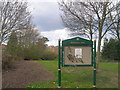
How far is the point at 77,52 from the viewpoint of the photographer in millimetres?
7012

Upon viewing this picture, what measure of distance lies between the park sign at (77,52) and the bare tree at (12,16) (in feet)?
30.7

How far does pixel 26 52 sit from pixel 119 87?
69.0 feet

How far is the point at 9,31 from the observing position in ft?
51.8

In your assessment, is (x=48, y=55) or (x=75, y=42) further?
(x=48, y=55)

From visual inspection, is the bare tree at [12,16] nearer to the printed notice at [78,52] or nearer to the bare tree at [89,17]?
the bare tree at [89,17]

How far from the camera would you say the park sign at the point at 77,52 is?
6910 millimetres

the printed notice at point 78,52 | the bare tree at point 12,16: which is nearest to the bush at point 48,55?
the bare tree at point 12,16

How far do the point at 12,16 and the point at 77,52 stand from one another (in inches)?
388

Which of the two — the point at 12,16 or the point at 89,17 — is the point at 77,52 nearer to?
the point at 89,17

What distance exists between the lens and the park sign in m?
6.91

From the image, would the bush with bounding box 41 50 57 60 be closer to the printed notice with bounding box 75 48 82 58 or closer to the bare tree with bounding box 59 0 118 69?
the bare tree with bounding box 59 0 118 69

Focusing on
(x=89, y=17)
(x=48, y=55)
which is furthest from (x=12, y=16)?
(x=48, y=55)

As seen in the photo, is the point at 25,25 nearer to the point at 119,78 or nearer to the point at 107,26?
the point at 107,26

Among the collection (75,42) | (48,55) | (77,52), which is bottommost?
(48,55)
